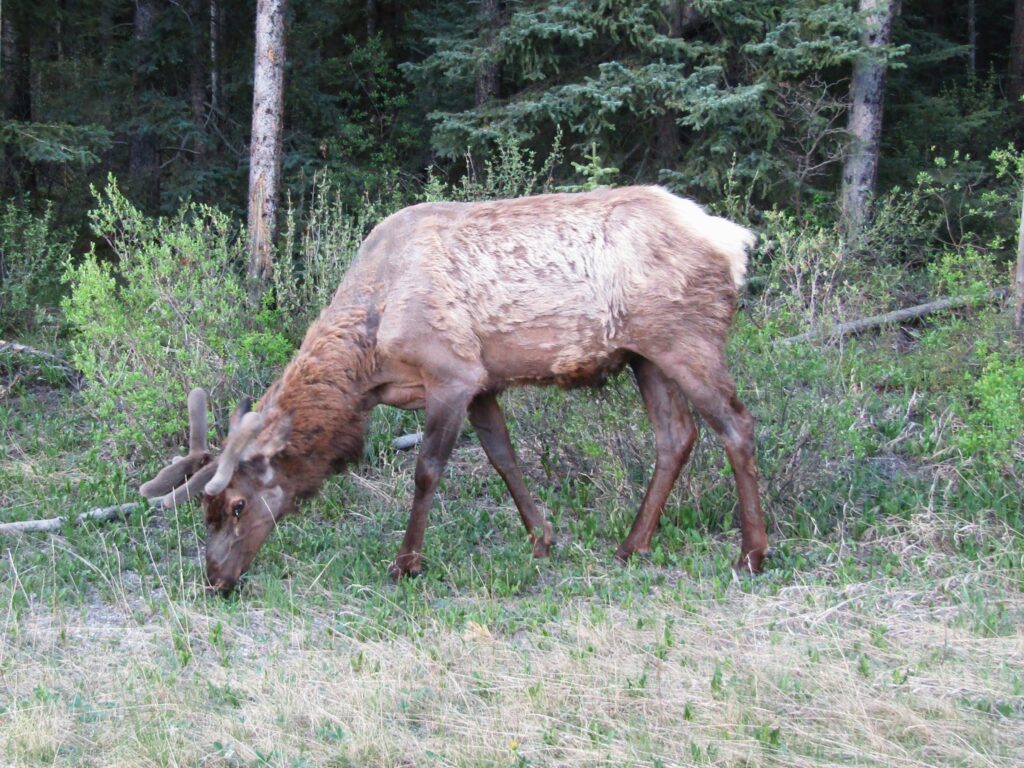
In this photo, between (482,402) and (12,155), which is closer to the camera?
(482,402)

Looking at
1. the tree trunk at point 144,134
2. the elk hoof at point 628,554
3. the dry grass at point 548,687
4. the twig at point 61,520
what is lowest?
the twig at point 61,520

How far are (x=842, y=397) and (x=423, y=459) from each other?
338 cm

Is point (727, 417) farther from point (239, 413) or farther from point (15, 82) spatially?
point (15, 82)

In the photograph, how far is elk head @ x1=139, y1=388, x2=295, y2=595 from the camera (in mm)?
6355

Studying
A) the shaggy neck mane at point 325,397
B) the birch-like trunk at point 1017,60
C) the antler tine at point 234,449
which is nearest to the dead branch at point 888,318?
the shaggy neck mane at point 325,397

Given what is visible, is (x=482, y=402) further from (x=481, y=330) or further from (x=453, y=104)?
(x=453, y=104)

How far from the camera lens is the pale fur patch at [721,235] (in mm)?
6805

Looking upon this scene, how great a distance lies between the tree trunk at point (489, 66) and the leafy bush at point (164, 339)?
5050 mm

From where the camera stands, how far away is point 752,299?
38.4 ft

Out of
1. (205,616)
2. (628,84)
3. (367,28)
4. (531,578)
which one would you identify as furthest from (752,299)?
(367,28)

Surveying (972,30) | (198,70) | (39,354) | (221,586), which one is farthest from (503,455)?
(972,30)

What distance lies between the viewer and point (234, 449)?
640 cm

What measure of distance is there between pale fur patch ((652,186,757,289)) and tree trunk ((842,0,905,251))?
5.89 m

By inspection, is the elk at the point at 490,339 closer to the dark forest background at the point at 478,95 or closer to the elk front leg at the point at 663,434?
the elk front leg at the point at 663,434
